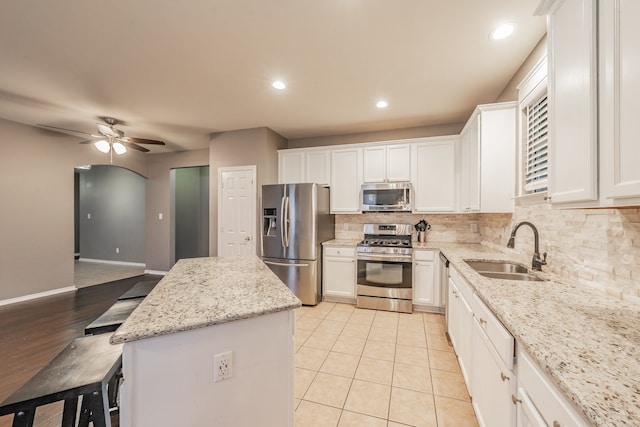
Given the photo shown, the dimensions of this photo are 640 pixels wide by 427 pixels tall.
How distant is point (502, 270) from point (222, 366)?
2317 millimetres

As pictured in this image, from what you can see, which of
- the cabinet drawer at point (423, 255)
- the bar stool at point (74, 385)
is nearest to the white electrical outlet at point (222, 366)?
the bar stool at point (74, 385)

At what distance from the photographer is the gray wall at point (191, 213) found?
6121 mm

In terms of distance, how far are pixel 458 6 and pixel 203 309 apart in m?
2.42

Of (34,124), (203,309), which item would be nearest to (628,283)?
(203,309)

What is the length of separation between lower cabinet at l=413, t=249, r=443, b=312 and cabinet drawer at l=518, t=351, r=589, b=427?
8.27 ft

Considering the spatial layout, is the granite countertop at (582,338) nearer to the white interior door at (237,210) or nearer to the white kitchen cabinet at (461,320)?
the white kitchen cabinet at (461,320)

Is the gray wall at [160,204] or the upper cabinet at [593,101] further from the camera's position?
the gray wall at [160,204]

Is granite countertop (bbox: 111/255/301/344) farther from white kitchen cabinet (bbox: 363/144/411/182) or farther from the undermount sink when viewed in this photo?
white kitchen cabinet (bbox: 363/144/411/182)

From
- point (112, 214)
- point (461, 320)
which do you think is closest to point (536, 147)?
point (461, 320)

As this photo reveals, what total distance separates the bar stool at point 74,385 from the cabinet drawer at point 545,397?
1.59 m

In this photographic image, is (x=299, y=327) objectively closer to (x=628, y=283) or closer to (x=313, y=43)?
(x=628, y=283)

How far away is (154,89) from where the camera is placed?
2879 mm

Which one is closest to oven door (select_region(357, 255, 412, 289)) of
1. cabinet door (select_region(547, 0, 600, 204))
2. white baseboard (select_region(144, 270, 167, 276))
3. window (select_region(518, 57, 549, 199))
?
window (select_region(518, 57, 549, 199))

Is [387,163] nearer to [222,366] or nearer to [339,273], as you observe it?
[339,273]
